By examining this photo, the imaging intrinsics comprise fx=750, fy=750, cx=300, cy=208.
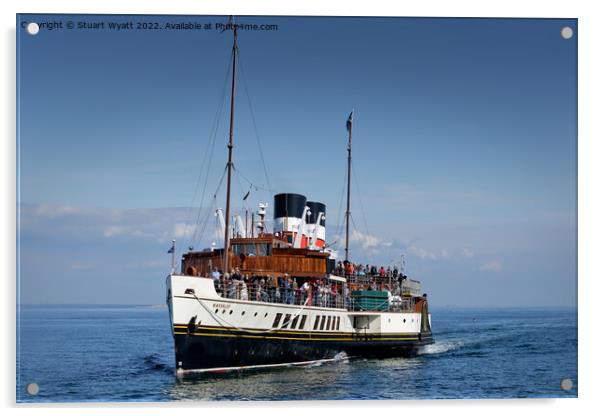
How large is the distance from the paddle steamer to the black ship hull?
0.10 feet

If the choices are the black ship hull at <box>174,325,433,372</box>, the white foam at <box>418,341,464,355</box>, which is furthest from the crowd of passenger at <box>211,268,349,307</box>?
the white foam at <box>418,341,464,355</box>

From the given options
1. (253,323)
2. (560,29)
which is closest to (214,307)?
(253,323)

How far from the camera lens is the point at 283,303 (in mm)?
25406

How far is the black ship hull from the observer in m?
22.3

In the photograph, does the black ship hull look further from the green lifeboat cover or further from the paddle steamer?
the green lifeboat cover

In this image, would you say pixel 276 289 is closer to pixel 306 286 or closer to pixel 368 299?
pixel 306 286

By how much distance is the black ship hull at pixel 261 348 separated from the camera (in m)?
22.3

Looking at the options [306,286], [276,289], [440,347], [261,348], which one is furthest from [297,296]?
[440,347]

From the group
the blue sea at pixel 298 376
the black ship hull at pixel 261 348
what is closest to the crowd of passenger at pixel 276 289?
the black ship hull at pixel 261 348

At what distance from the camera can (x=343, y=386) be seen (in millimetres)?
21734

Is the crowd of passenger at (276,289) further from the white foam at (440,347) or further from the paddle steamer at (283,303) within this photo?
the white foam at (440,347)

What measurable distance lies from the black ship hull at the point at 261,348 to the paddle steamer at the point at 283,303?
0.03 m

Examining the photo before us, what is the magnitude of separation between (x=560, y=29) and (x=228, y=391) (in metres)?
12.1

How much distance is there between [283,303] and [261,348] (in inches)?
71.4
